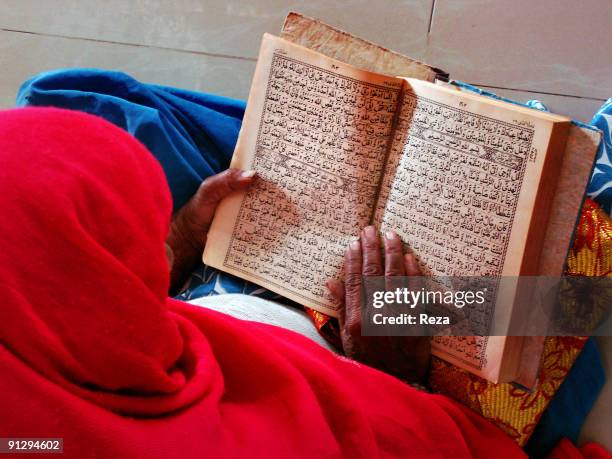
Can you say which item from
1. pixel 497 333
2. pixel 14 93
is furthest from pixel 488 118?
pixel 14 93

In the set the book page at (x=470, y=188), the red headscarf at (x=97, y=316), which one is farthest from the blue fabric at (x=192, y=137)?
the red headscarf at (x=97, y=316)

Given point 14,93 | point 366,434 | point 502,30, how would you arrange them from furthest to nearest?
point 14,93 → point 502,30 → point 366,434

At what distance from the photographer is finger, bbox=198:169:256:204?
0.83 meters

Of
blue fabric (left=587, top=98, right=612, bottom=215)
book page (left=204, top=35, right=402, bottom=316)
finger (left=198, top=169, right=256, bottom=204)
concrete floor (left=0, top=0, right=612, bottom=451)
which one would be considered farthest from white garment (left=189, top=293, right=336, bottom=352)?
concrete floor (left=0, top=0, right=612, bottom=451)

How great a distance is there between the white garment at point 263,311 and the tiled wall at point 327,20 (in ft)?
1.71

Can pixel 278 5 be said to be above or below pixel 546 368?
above

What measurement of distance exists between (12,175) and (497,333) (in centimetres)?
55

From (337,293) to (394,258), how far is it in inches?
3.6

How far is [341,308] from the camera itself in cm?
80

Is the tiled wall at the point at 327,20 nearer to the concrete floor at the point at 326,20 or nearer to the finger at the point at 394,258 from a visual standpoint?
the concrete floor at the point at 326,20

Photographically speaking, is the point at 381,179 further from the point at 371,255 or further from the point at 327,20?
the point at 327,20

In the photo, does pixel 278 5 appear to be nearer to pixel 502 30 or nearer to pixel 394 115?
pixel 502 30

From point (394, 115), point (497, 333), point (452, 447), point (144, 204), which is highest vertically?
point (394, 115)

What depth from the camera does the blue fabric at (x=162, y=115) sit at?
896 mm
